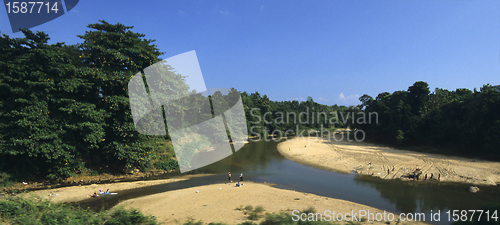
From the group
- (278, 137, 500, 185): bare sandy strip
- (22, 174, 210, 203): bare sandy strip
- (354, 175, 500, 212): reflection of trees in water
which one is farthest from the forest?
(354, 175, 500, 212): reflection of trees in water

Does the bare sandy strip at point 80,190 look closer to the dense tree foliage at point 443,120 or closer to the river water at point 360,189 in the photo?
the river water at point 360,189

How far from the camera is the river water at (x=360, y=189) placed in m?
17.3

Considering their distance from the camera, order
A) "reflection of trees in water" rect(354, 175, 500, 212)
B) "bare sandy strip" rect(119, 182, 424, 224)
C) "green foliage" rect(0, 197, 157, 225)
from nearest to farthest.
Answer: "green foliage" rect(0, 197, 157, 225), "bare sandy strip" rect(119, 182, 424, 224), "reflection of trees in water" rect(354, 175, 500, 212)

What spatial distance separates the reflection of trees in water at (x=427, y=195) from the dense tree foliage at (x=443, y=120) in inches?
628

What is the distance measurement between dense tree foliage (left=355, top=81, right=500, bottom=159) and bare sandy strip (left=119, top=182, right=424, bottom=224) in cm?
2931

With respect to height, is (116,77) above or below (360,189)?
above

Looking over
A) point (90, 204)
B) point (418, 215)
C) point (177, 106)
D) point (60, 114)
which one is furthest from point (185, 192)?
point (418, 215)

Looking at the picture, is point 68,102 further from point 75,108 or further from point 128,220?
point 128,220

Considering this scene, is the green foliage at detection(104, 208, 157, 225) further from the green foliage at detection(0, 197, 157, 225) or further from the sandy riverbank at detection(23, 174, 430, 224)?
the sandy riverbank at detection(23, 174, 430, 224)

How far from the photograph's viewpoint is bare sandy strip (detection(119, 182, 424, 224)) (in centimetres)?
1397

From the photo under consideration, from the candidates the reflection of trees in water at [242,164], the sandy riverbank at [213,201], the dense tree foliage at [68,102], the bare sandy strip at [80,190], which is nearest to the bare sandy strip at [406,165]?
the reflection of trees in water at [242,164]

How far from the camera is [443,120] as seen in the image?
1588 inches

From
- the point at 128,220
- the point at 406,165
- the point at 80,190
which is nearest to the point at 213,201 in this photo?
the point at 128,220

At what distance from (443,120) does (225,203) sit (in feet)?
149
